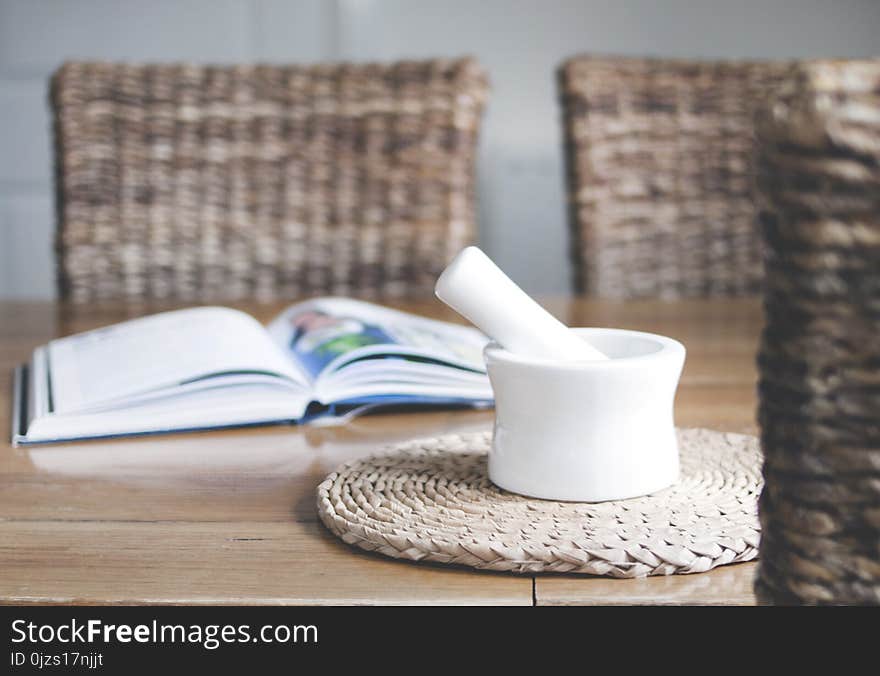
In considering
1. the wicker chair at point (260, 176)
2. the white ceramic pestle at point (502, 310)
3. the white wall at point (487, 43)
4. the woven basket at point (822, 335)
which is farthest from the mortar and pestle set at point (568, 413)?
the white wall at point (487, 43)

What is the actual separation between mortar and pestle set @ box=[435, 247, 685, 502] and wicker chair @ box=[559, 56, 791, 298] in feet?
3.49

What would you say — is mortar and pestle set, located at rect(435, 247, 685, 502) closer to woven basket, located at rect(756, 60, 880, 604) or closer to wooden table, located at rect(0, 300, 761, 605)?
wooden table, located at rect(0, 300, 761, 605)

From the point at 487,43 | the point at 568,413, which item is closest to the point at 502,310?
the point at 568,413

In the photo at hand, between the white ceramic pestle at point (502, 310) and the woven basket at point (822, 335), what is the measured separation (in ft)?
0.96

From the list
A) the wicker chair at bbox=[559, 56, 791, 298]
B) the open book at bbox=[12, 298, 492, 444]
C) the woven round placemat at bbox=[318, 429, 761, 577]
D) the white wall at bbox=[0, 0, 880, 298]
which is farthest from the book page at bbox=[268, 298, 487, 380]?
the white wall at bbox=[0, 0, 880, 298]

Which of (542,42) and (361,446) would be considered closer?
(361,446)

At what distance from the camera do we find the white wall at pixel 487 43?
2328mm

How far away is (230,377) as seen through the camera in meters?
0.83

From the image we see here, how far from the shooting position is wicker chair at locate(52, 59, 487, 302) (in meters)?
1.62

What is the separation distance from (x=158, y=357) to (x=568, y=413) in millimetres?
445

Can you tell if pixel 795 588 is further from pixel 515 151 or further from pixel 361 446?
pixel 515 151
